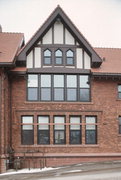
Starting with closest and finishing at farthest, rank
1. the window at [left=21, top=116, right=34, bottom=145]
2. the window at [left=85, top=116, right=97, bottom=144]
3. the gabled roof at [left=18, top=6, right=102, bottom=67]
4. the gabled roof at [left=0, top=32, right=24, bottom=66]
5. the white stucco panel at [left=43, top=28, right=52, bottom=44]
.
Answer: the gabled roof at [left=0, top=32, right=24, bottom=66], the gabled roof at [left=18, top=6, right=102, bottom=67], the window at [left=21, top=116, right=34, bottom=145], the window at [left=85, top=116, right=97, bottom=144], the white stucco panel at [left=43, top=28, right=52, bottom=44]

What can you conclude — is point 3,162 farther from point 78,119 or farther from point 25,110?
point 78,119

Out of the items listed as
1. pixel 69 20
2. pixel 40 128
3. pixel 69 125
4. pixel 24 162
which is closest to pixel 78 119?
pixel 69 125

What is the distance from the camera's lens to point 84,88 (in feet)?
88.4

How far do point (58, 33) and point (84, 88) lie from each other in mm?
4239

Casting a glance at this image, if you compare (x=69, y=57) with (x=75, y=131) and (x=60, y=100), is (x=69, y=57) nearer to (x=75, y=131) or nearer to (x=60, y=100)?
(x=60, y=100)

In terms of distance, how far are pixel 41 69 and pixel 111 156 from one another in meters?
7.61

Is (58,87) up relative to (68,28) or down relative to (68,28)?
down

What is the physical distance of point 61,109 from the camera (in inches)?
1041

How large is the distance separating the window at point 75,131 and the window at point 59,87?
164cm

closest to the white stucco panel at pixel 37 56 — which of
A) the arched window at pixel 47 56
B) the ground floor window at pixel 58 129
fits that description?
the arched window at pixel 47 56

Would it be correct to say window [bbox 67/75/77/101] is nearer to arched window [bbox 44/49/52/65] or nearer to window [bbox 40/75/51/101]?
window [bbox 40/75/51/101]

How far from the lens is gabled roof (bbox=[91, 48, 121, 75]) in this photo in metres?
26.6

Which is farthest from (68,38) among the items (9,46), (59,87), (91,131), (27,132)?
(27,132)

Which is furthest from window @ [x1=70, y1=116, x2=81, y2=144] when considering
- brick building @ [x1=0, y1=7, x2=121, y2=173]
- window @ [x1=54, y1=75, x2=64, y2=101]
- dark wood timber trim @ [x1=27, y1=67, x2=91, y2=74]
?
dark wood timber trim @ [x1=27, y1=67, x2=91, y2=74]
